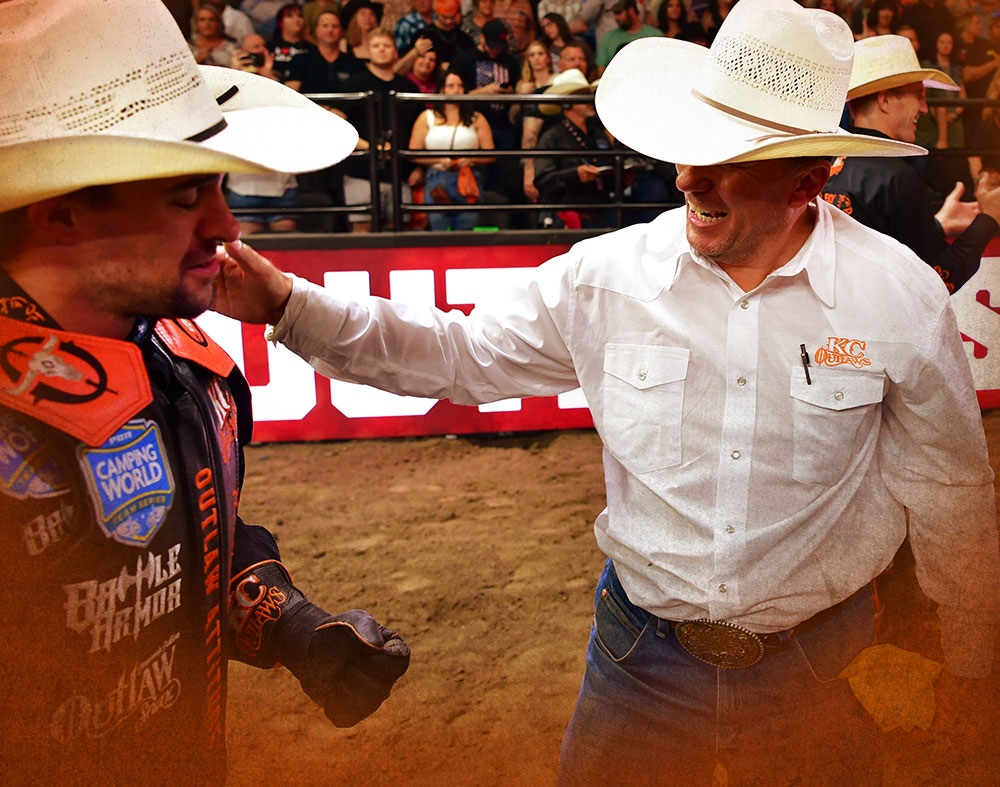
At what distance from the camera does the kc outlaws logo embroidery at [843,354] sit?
181 cm

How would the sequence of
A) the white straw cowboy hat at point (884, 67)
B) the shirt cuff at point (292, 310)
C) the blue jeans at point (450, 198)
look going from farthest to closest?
the blue jeans at point (450, 198) → the white straw cowboy hat at point (884, 67) → the shirt cuff at point (292, 310)

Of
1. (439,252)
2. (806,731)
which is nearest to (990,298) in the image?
(439,252)

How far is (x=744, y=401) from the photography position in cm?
183

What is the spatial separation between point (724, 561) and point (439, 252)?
385 cm

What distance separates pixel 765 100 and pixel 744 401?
605 mm

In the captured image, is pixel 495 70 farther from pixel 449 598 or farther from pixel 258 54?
pixel 449 598

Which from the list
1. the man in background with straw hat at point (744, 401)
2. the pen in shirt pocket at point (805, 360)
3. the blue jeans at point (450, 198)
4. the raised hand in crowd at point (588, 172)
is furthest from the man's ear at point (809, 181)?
the blue jeans at point (450, 198)

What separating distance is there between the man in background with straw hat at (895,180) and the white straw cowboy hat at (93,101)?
2115 mm

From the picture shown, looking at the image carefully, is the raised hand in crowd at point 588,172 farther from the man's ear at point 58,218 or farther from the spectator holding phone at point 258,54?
the man's ear at point 58,218

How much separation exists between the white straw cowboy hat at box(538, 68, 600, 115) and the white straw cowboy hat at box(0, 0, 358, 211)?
13.7 feet

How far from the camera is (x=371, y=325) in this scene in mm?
1847

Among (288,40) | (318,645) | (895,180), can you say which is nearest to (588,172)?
(288,40)

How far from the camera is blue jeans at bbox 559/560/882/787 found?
1910mm

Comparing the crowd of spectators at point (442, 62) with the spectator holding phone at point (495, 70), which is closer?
the crowd of spectators at point (442, 62)
